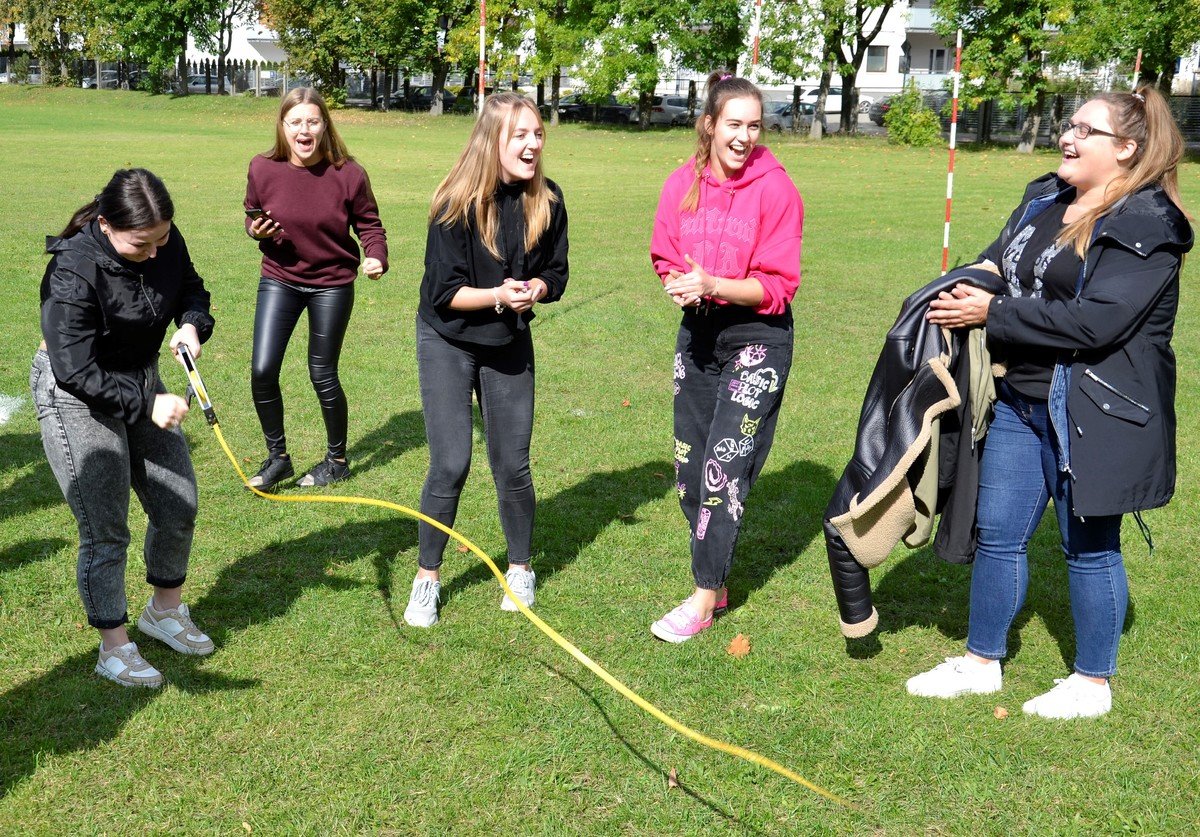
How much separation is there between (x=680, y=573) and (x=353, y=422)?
3034 millimetres

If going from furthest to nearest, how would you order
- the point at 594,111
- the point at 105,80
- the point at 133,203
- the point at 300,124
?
the point at 105,80 < the point at 594,111 < the point at 300,124 < the point at 133,203

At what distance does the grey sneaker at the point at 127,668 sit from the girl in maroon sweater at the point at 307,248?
2076 mm

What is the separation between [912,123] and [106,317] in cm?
3584

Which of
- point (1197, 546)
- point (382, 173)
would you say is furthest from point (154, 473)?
point (382, 173)

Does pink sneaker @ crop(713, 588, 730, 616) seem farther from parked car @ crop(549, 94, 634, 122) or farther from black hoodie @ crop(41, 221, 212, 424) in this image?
parked car @ crop(549, 94, 634, 122)

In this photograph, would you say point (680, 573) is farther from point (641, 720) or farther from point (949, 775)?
point (949, 775)

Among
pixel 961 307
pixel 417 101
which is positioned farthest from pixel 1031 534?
pixel 417 101

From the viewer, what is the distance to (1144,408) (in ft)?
11.3

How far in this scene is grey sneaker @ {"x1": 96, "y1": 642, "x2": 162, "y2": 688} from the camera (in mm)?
4035

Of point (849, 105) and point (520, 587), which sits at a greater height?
point (849, 105)

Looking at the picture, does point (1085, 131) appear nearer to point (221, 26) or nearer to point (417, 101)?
point (417, 101)

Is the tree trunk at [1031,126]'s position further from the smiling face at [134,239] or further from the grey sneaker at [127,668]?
the grey sneaker at [127,668]

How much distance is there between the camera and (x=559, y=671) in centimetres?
427

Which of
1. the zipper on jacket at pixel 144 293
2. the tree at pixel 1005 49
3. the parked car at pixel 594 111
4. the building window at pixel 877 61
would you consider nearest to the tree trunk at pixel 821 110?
the tree at pixel 1005 49
